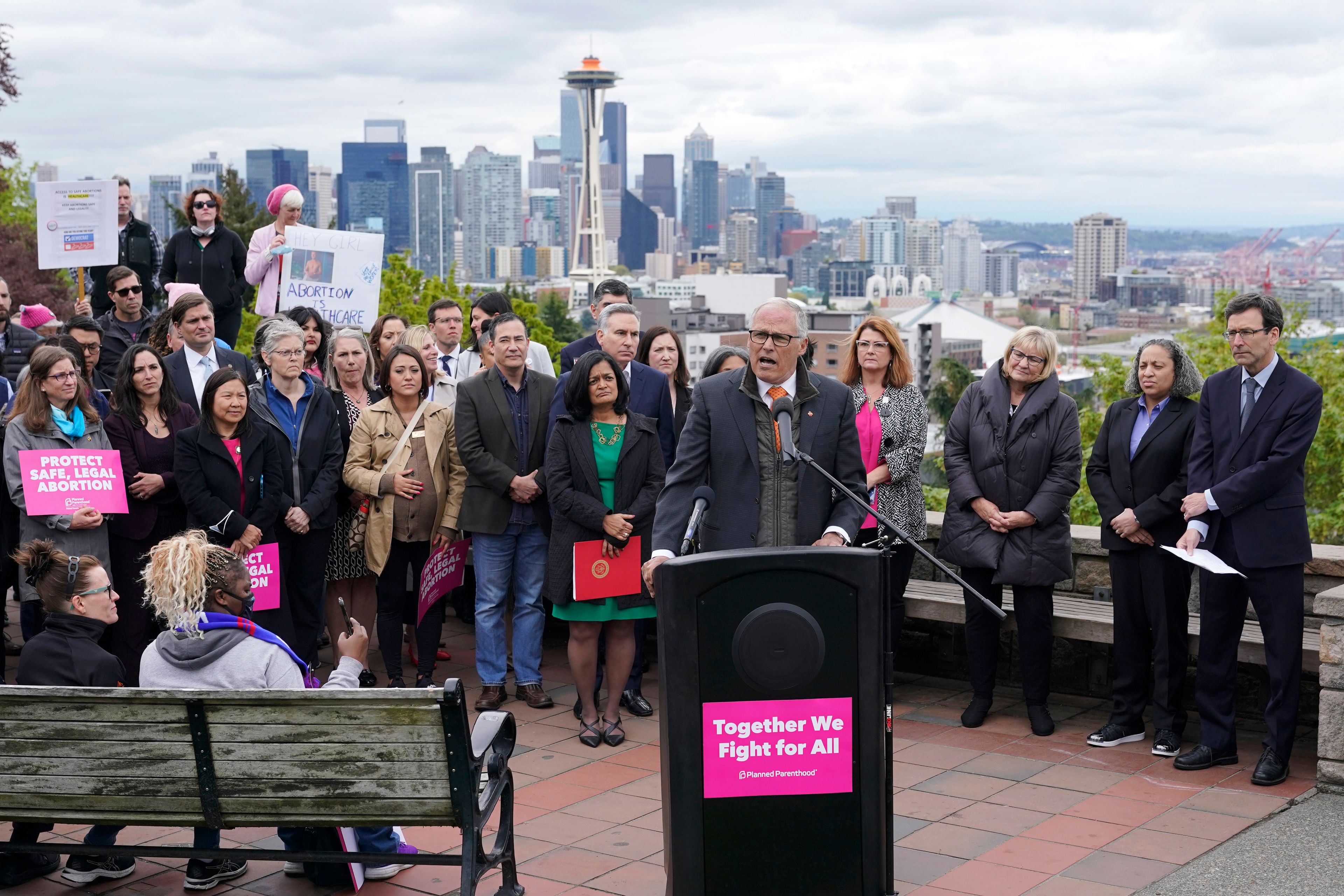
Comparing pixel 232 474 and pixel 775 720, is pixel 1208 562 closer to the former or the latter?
pixel 775 720

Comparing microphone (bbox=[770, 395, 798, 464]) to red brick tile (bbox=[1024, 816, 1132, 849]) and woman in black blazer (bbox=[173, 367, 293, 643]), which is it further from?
woman in black blazer (bbox=[173, 367, 293, 643])

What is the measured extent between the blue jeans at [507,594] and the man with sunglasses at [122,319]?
3.08 metres

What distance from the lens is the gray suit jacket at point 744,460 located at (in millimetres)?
5395

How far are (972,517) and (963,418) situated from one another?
1.67ft

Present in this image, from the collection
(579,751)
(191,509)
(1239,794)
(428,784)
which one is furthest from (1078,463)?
(191,509)

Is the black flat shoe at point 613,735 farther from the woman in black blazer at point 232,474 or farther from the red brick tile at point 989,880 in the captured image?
the red brick tile at point 989,880

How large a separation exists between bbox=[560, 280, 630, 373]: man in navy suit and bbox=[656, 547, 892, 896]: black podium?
3.96 metres

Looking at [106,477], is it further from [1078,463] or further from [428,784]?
[1078,463]

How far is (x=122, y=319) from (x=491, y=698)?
3960 mm

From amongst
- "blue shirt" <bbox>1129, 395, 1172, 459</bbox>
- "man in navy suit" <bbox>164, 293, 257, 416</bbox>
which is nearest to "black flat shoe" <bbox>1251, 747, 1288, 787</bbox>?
"blue shirt" <bbox>1129, 395, 1172, 459</bbox>

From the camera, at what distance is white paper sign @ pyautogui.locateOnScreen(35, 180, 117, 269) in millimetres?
9922

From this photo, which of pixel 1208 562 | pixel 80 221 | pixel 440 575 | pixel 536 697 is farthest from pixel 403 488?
pixel 80 221

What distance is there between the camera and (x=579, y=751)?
656cm

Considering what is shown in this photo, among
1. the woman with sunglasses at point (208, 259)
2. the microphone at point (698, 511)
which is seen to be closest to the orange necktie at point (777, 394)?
the microphone at point (698, 511)
